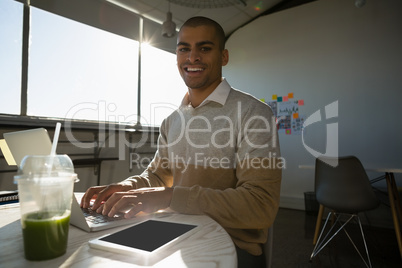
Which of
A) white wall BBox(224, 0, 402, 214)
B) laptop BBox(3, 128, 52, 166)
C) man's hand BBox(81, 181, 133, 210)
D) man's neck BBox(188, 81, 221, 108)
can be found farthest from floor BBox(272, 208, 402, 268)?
laptop BBox(3, 128, 52, 166)

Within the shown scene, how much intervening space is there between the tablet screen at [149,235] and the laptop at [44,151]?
3.4 inches

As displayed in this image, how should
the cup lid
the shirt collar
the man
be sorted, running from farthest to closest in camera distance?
1. the shirt collar
2. the man
3. the cup lid

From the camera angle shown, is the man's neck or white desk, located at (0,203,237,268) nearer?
white desk, located at (0,203,237,268)

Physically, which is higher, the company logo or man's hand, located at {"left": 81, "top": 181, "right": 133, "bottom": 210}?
the company logo

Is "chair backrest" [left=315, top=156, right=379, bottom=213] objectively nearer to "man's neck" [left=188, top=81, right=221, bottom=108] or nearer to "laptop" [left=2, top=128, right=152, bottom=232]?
"man's neck" [left=188, top=81, right=221, bottom=108]

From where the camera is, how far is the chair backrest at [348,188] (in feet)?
7.16

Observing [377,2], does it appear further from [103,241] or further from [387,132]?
[103,241]

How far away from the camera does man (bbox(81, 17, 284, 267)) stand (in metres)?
0.78

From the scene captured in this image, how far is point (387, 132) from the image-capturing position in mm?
3535

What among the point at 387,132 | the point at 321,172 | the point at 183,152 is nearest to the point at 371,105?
the point at 387,132

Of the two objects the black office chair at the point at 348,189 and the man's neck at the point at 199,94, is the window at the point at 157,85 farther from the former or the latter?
the man's neck at the point at 199,94

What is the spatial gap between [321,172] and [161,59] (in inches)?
121

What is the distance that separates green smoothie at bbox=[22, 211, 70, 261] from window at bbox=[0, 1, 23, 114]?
9.29 ft

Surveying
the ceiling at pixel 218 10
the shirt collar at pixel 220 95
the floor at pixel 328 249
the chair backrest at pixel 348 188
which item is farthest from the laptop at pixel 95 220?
the ceiling at pixel 218 10
